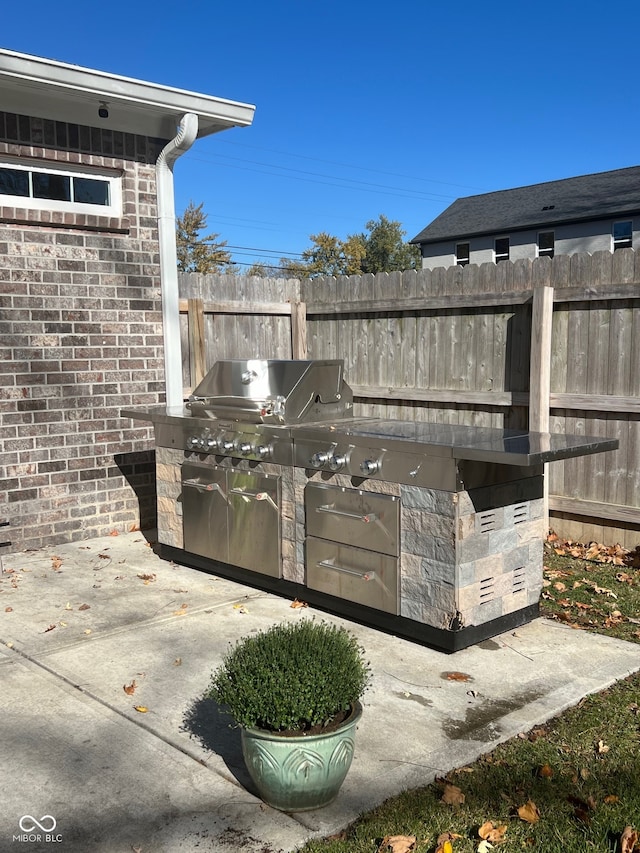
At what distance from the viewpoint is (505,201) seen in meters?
32.1

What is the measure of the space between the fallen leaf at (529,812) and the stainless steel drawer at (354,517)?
1.99 meters

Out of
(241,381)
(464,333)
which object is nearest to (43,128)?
(241,381)

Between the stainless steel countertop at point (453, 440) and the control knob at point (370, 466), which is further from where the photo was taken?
the control knob at point (370, 466)

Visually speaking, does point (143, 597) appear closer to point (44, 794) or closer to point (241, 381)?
point (241, 381)

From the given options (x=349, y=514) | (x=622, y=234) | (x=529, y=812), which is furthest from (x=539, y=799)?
(x=622, y=234)

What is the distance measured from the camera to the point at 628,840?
116 inches

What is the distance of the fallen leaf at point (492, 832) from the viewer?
296cm

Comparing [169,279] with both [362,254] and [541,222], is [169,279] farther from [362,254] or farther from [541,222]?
[362,254]

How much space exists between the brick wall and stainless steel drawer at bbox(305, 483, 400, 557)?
10.4ft

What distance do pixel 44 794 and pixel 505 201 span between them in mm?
31767

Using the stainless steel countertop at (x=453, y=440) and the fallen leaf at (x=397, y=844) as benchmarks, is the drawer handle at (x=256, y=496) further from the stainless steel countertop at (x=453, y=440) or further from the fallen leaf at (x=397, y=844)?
the fallen leaf at (x=397, y=844)

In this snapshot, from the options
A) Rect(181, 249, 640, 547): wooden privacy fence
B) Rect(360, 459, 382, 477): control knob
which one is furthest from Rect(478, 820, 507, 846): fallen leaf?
Rect(181, 249, 640, 547): wooden privacy fence

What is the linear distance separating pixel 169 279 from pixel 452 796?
616 centimetres

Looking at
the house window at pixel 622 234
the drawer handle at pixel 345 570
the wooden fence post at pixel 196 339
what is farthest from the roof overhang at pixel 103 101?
the house window at pixel 622 234
